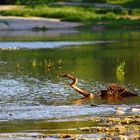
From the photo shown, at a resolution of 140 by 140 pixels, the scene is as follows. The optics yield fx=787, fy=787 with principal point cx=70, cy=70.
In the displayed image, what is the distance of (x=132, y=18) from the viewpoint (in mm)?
72938

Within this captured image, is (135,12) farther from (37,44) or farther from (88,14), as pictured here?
(37,44)

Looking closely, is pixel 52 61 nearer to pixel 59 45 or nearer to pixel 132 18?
pixel 59 45

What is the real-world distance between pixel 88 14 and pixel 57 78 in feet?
152

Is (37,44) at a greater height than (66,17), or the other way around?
(37,44)

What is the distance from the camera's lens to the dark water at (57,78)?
1952cm

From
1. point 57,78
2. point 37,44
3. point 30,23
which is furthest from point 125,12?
point 57,78

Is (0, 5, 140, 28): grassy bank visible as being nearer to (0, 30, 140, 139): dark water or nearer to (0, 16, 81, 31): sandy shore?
(0, 16, 81, 31): sandy shore

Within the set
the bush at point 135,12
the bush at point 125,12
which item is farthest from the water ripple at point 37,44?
the bush at point 135,12

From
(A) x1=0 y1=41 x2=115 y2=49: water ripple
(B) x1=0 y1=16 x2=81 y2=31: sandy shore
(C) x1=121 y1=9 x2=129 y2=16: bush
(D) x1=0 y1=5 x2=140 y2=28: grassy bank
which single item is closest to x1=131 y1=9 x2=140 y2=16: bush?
(D) x1=0 y1=5 x2=140 y2=28: grassy bank

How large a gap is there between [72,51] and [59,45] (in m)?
5.06

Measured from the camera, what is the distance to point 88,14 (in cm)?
7556

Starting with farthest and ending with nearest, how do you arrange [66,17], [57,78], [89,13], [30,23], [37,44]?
[89,13]
[66,17]
[30,23]
[37,44]
[57,78]

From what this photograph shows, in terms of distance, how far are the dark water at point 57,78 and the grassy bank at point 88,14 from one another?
13610mm

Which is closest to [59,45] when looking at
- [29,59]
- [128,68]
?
[29,59]
